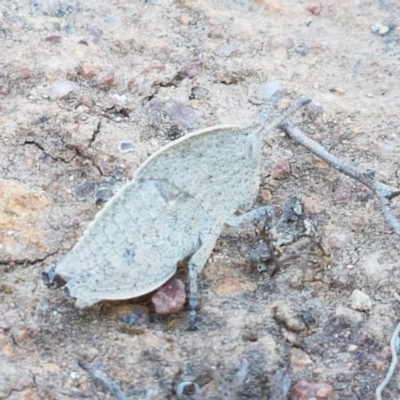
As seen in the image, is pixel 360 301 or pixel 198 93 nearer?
pixel 360 301

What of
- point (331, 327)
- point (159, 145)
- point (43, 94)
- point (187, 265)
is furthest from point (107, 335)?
point (43, 94)

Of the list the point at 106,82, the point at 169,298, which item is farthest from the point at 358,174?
the point at 106,82

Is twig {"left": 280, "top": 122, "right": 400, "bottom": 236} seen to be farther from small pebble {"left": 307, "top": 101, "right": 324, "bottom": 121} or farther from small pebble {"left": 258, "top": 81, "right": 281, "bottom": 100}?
small pebble {"left": 258, "top": 81, "right": 281, "bottom": 100}

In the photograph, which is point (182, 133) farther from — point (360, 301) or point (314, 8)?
point (314, 8)

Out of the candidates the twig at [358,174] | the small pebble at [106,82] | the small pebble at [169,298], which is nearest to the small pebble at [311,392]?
the small pebble at [169,298]

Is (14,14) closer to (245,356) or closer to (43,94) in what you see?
(43,94)

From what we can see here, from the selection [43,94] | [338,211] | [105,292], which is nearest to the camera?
[105,292]

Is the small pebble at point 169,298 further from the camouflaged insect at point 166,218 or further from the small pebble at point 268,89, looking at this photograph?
the small pebble at point 268,89
